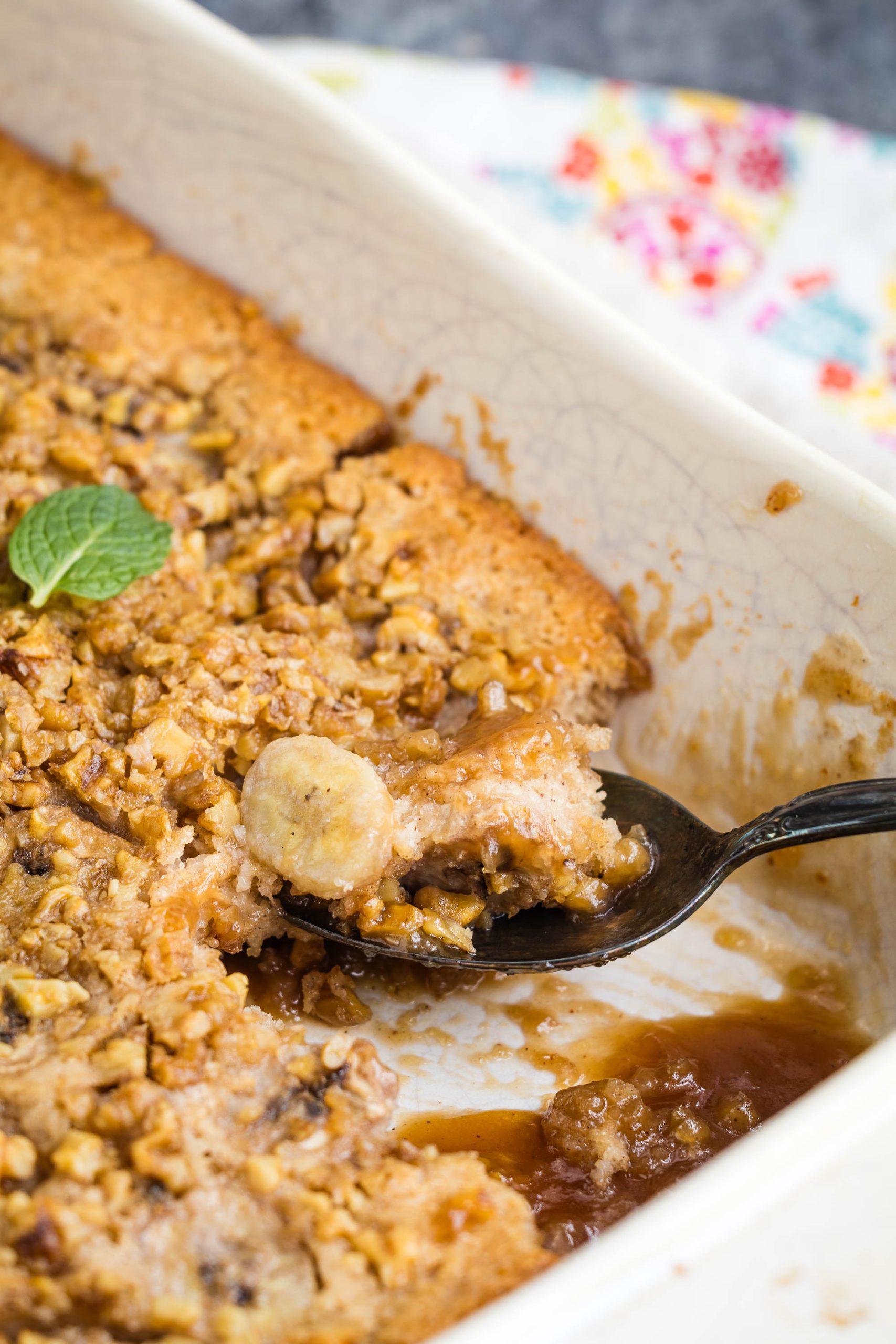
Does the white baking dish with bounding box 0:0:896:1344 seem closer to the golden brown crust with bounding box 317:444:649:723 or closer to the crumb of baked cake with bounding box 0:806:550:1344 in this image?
the golden brown crust with bounding box 317:444:649:723

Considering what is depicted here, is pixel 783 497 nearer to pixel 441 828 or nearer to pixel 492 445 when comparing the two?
pixel 492 445

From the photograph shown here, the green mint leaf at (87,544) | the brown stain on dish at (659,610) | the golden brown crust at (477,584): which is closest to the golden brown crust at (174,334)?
the golden brown crust at (477,584)

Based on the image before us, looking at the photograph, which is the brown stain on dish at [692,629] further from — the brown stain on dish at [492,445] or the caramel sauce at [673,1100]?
the caramel sauce at [673,1100]

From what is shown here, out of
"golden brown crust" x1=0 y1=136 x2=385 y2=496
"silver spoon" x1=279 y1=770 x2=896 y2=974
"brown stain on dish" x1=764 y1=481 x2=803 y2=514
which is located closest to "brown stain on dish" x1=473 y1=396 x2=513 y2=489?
"golden brown crust" x1=0 y1=136 x2=385 y2=496

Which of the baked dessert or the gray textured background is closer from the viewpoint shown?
the baked dessert

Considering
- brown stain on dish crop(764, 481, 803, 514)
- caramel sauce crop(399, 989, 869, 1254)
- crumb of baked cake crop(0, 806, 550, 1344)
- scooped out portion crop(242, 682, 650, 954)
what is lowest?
caramel sauce crop(399, 989, 869, 1254)

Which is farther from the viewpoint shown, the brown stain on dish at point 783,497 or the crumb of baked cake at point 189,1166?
the brown stain on dish at point 783,497

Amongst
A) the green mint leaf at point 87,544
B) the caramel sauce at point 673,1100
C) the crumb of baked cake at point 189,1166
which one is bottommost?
the caramel sauce at point 673,1100
